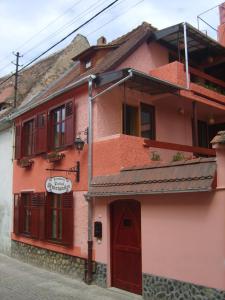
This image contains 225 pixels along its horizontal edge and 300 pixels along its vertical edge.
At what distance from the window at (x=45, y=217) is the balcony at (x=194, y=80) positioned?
16.4 feet

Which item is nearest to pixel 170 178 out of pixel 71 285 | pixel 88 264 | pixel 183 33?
pixel 88 264

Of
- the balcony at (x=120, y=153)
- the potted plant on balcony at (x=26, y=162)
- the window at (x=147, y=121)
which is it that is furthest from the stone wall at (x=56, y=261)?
the window at (x=147, y=121)

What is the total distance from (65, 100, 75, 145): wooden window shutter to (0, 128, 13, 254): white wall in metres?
4.89

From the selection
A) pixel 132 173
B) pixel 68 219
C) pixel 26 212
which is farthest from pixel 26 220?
pixel 132 173

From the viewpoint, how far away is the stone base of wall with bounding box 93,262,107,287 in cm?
991

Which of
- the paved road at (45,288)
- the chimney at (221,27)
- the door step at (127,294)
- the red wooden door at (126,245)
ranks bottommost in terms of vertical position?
the paved road at (45,288)

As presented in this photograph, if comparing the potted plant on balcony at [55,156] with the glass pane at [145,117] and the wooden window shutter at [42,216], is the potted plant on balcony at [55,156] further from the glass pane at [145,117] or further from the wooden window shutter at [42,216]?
the glass pane at [145,117]

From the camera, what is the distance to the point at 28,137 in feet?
49.2

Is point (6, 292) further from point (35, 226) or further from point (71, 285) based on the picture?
point (35, 226)

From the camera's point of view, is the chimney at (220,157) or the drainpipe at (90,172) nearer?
the chimney at (220,157)

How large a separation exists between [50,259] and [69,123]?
4.56 metres

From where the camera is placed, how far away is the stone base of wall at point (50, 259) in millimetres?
10977

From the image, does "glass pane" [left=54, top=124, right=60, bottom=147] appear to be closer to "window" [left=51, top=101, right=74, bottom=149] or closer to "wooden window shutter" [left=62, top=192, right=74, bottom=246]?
"window" [left=51, top=101, right=74, bottom=149]

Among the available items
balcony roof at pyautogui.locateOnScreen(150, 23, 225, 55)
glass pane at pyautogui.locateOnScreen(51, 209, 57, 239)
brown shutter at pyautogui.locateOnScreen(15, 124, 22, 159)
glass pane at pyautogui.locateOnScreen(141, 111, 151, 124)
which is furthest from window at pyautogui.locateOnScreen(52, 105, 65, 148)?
balcony roof at pyautogui.locateOnScreen(150, 23, 225, 55)
